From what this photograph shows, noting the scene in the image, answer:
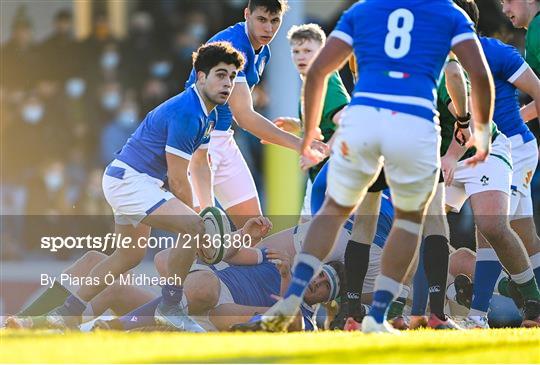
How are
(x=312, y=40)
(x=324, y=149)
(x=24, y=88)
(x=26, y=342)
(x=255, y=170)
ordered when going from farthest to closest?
(x=24, y=88) → (x=255, y=170) → (x=312, y=40) → (x=324, y=149) → (x=26, y=342)

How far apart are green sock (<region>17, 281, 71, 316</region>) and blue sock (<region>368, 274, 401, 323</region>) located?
226cm

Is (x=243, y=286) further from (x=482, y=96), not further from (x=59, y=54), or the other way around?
(x=59, y=54)

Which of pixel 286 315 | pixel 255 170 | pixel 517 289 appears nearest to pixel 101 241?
pixel 255 170

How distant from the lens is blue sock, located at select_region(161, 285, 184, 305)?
7.03 m

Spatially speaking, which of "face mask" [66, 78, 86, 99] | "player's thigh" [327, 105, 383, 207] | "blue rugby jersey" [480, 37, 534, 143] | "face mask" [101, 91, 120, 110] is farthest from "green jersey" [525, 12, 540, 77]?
"face mask" [66, 78, 86, 99]

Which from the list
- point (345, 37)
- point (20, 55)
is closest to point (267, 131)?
point (345, 37)

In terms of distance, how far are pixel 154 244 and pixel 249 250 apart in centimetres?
189

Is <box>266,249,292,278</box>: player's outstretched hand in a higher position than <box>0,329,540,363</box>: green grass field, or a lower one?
higher

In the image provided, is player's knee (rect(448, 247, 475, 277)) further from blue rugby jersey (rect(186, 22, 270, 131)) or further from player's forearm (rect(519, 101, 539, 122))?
blue rugby jersey (rect(186, 22, 270, 131))

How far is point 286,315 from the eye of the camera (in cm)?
580

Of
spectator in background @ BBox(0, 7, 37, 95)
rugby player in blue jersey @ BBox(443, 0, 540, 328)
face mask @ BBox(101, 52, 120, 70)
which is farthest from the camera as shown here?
face mask @ BBox(101, 52, 120, 70)

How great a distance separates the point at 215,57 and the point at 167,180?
821 millimetres

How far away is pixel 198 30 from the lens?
11742 millimetres

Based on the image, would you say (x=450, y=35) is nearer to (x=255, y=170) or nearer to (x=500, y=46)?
(x=500, y=46)
